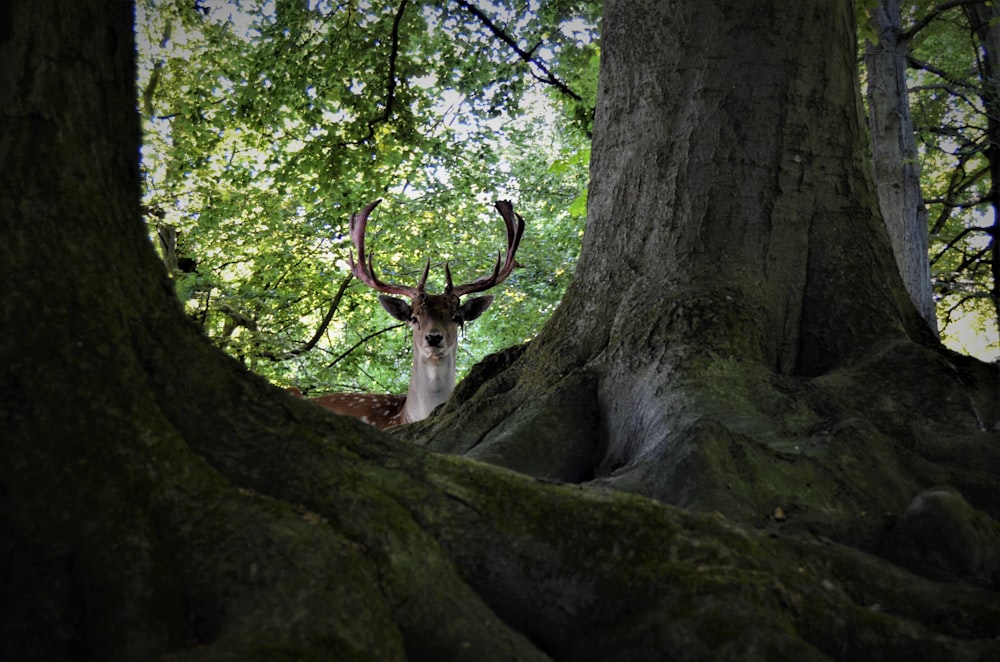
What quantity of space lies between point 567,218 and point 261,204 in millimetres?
6815

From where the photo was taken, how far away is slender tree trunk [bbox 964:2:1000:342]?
13.6 metres

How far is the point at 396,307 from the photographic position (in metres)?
10.7

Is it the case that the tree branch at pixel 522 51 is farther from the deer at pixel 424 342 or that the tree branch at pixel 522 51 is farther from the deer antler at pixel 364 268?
the deer antler at pixel 364 268

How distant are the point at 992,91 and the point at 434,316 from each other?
854cm

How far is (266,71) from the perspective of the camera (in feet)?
33.1

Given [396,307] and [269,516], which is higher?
[396,307]

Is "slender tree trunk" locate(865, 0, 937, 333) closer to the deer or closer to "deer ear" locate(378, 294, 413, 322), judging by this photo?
the deer

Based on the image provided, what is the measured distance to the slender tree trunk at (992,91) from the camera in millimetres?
13555

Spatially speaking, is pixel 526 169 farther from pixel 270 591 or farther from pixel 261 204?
pixel 270 591

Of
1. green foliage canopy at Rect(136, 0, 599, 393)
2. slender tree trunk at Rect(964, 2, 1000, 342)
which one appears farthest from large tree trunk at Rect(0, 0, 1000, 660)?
slender tree trunk at Rect(964, 2, 1000, 342)

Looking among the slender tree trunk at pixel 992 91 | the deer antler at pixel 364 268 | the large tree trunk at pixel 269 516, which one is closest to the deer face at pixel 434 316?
the deer antler at pixel 364 268

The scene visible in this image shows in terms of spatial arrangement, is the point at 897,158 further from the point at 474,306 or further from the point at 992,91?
the point at 474,306

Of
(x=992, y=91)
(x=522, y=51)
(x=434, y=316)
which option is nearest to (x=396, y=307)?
(x=434, y=316)

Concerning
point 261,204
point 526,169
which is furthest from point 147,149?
point 526,169
